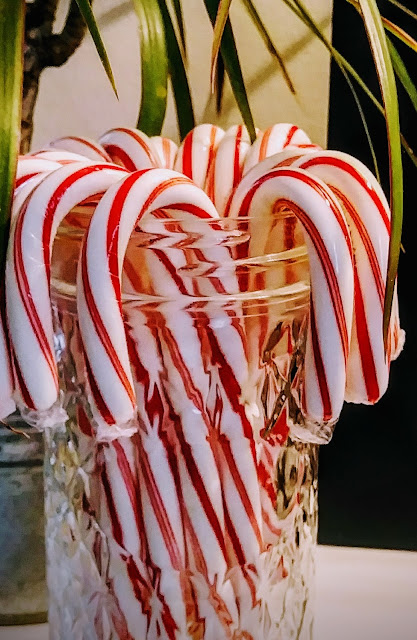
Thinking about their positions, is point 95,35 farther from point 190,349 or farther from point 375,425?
point 375,425

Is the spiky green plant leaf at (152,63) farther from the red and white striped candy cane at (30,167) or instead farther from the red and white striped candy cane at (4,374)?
the red and white striped candy cane at (4,374)

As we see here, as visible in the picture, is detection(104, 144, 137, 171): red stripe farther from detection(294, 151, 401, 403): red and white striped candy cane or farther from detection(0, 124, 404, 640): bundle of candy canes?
detection(294, 151, 401, 403): red and white striped candy cane

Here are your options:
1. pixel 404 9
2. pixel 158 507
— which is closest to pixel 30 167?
pixel 158 507

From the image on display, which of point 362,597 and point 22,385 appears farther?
point 362,597

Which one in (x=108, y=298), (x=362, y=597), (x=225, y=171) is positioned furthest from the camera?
(x=362, y=597)

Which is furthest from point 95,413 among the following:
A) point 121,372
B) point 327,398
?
point 327,398

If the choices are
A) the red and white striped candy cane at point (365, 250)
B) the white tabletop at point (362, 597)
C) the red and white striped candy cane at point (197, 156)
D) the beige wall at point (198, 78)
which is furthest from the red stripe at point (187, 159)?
the white tabletop at point (362, 597)

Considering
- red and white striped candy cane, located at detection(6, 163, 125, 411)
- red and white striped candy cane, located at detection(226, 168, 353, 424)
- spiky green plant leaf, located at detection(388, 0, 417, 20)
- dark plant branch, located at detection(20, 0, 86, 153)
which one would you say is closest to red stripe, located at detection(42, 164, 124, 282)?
red and white striped candy cane, located at detection(6, 163, 125, 411)

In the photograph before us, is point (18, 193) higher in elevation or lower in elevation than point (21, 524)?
higher
